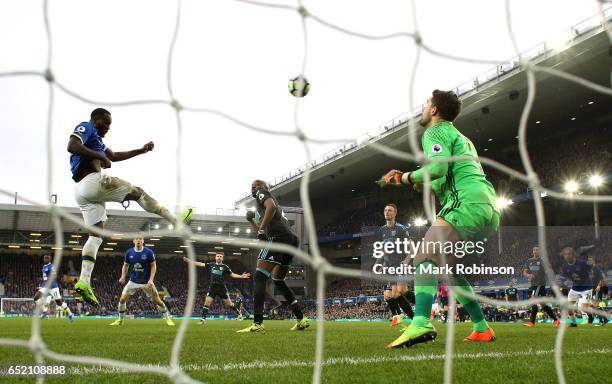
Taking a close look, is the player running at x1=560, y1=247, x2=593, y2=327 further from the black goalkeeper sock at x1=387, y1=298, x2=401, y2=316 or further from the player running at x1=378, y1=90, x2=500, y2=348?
the player running at x1=378, y1=90, x2=500, y2=348

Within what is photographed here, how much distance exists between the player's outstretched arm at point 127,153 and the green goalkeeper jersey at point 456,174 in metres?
2.39

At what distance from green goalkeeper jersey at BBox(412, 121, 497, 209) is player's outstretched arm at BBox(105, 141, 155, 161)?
2390 millimetres

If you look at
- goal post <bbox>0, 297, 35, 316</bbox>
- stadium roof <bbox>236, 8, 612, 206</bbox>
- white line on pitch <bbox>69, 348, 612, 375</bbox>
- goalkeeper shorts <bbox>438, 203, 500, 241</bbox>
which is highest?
stadium roof <bbox>236, 8, 612, 206</bbox>

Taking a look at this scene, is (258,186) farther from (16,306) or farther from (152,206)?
(16,306)

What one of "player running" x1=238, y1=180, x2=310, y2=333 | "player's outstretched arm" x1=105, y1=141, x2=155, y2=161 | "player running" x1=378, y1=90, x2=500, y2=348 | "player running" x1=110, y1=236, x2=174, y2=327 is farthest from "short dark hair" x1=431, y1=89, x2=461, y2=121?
"player running" x1=110, y1=236, x2=174, y2=327

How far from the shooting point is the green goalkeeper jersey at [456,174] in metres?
3.57

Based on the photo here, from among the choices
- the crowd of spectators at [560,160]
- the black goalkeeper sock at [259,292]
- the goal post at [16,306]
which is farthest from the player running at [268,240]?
the goal post at [16,306]

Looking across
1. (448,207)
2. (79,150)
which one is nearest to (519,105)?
(448,207)

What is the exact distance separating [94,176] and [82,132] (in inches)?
15.9

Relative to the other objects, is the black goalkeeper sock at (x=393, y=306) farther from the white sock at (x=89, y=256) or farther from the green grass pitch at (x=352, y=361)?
the white sock at (x=89, y=256)

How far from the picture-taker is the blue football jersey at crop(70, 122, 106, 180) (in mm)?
4078

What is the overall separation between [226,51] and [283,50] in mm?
481

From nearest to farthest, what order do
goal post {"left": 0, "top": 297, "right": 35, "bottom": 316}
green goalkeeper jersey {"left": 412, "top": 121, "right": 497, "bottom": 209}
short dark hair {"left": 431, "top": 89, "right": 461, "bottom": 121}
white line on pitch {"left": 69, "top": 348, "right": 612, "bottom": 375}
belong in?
white line on pitch {"left": 69, "top": 348, "right": 612, "bottom": 375} → green goalkeeper jersey {"left": 412, "top": 121, "right": 497, "bottom": 209} → short dark hair {"left": 431, "top": 89, "right": 461, "bottom": 121} → goal post {"left": 0, "top": 297, "right": 35, "bottom": 316}

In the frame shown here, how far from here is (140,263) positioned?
1062 cm
